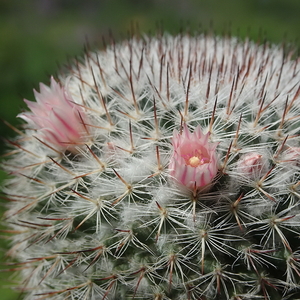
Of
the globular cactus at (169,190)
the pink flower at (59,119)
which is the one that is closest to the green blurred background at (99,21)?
the pink flower at (59,119)

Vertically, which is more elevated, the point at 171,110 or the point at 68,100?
the point at 68,100

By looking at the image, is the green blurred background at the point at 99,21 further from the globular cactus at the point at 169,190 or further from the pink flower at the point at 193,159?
the pink flower at the point at 193,159

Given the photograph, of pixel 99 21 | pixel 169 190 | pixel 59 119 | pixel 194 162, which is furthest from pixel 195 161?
pixel 99 21

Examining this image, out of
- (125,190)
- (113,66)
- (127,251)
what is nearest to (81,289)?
(127,251)

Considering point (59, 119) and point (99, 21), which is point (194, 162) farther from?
point (99, 21)

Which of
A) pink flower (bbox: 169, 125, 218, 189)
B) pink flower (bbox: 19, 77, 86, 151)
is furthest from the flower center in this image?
pink flower (bbox: 19, 77, 86, 151)

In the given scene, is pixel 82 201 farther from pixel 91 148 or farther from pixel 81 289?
pixel 81 289
